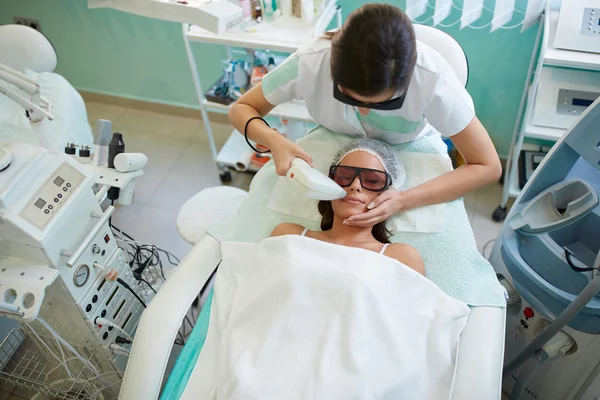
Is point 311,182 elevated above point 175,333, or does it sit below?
above

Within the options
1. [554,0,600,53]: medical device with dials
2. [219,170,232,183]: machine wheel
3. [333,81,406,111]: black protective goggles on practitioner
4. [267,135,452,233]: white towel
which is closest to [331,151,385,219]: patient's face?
[267,135,452,233]: white towel

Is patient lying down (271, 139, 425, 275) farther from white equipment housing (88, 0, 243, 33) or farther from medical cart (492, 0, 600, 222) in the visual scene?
medical cart (492, 0, 600, 222)

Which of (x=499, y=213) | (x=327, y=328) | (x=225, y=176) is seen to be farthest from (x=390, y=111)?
(x=225, y=176)

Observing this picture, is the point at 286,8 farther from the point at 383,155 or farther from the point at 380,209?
the point at 380,209

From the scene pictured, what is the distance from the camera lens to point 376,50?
1.01 m

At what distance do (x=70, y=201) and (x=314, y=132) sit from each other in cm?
82

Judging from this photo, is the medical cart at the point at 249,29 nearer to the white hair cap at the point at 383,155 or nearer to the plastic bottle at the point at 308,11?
the plastic bottle at the point at 308,11

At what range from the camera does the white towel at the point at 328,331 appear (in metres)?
1.09

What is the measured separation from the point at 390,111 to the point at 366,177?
0.20 m

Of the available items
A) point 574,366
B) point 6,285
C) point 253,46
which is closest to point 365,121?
point 253,46

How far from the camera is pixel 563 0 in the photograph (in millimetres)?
1814

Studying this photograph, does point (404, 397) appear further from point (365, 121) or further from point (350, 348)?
point (365, 121)

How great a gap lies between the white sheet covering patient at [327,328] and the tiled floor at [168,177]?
3.49 ft

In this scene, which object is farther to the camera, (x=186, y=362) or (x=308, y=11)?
(x=308, y=11)
